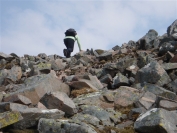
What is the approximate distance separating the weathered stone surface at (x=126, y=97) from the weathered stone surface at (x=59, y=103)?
252 centimetres

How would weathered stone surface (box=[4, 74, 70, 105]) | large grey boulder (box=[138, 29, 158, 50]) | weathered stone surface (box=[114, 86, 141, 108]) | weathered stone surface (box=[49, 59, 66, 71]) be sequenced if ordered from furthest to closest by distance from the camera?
large grey boulder (box=[138, 29, 158, 50])
weathered stone surface (box=[49, 59, 66, 71])
weathered stone surface (box=[114, 86, 141, 108])
weathered stone surface (box=[4, 74, 70, 105])

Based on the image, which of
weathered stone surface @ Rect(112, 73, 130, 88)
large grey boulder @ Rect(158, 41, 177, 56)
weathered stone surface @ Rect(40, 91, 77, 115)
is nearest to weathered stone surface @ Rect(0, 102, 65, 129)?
weathered stone surface @ Rect(40, 91, 77, 115)

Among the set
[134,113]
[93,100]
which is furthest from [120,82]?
[134,113]

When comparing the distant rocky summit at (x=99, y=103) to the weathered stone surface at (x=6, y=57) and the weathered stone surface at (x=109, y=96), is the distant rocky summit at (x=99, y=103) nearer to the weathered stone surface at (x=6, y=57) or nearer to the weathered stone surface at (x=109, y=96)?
the weathered stone surface at (x=109, y=96)

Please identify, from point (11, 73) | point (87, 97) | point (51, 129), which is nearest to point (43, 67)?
point (11, 73)

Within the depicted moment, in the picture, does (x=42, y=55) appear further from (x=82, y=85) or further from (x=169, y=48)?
(x=82, y=85)

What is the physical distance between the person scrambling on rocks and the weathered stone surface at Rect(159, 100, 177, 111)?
22.3 metres

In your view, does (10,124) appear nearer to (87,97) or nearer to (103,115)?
(103,115)

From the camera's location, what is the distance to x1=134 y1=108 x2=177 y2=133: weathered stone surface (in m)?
7.89

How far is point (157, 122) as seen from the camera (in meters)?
7.93

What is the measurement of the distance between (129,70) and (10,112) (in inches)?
382

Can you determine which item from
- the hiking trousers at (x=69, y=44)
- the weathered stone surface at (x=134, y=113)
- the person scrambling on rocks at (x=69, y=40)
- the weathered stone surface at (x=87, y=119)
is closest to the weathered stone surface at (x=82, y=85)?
the weathered stone surface at (x=134, y=113)

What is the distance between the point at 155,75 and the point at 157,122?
6.05 metres

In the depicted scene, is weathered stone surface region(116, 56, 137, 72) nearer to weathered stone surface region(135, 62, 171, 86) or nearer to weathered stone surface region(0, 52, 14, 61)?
weathered stone surface region(135, 62, 171, 86)
